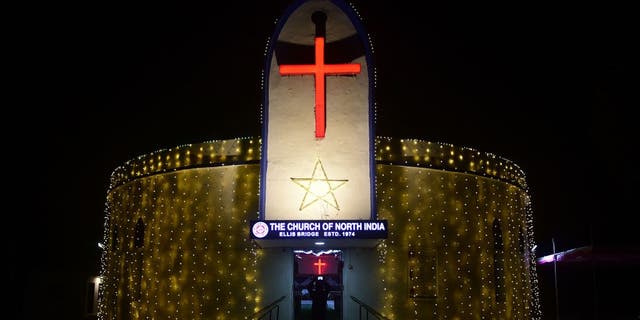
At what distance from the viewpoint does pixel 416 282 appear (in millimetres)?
15383

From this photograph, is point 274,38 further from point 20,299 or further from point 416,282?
point 20,299

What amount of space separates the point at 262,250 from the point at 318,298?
294 centimetres

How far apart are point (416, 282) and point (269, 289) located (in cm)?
385

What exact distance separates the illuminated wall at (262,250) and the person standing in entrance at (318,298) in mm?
2100

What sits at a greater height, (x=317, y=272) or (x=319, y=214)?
(x=319, y=214)

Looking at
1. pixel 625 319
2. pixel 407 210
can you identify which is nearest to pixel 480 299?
pixel 407 210

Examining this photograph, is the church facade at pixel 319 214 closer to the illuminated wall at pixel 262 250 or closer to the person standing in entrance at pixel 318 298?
the illuminated wall at pixel 262 250

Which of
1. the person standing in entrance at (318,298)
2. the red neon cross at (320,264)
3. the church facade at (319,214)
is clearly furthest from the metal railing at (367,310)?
the person standing in entrance at (318,298)

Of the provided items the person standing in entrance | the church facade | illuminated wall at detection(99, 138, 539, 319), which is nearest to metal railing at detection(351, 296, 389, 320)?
the church facade

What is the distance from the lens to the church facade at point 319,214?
47.1 feet

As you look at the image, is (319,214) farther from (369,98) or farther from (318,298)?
(369,98)

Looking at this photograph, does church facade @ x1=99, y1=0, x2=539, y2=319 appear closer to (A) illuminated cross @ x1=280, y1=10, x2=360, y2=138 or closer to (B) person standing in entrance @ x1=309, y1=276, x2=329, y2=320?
(A) illuminated cross @ x1=280, y1=10, x2=360, y2=138

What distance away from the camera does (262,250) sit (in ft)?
50.1

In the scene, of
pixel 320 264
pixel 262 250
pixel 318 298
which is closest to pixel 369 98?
pixel 320 264
